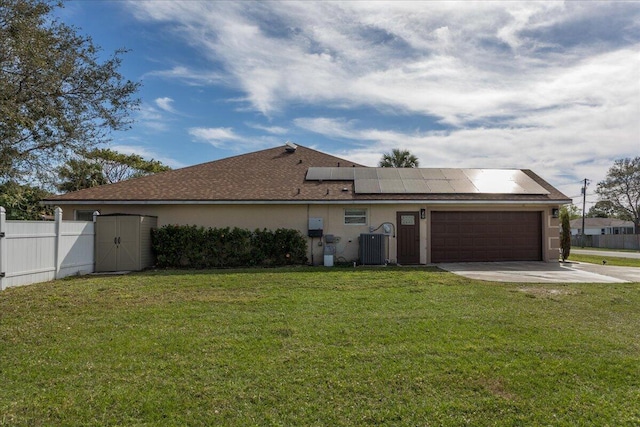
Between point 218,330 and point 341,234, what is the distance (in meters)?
9.15

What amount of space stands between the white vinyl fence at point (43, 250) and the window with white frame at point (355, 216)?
8.25 m

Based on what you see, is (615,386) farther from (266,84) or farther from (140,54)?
(266,84)

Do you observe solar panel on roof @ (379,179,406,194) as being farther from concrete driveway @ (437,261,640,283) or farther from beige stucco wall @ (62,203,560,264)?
concrete driveway @ (437,261,640,283)

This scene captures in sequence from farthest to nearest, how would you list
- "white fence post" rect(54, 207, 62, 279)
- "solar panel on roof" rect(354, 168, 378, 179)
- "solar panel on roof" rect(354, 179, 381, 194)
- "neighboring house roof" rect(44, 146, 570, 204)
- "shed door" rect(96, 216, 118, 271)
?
"solar panel on roof" rect(354, 168, 378, 179)
"solar panel on roof" rect(354, 179, 381, 194)
"neighboring house roof" rect(44, 146, 570, 204)
"shed door" rect(96, 216, 118, 271)
"white fence post" rect(54, 207, 62, 279)

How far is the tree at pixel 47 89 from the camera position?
25.3 feet

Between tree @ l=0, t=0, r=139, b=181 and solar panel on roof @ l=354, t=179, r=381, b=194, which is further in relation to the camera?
solar panel on roof @ l=354, t=179, r=381, b=194

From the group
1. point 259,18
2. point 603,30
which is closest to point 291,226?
point 259,18

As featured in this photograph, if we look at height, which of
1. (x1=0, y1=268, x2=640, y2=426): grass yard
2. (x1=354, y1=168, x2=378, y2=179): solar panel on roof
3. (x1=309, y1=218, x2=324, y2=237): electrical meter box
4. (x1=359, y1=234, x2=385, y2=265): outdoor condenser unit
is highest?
(x1=354, y1=168, x2=378, y2=179): solar panel on roof

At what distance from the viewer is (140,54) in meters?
10.7

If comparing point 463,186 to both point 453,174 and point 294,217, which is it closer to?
point 453,174

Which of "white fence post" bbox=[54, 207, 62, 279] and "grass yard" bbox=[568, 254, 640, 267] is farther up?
"white fence post" bbox=[54, 207, 62, 279]

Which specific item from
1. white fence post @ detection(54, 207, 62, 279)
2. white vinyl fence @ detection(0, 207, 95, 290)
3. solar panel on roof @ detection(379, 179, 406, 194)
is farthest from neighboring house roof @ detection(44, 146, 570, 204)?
white fence post @ detection(54, 207, 62, 279)

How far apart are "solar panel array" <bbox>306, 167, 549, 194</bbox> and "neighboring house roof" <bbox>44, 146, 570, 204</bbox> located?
0.11 m

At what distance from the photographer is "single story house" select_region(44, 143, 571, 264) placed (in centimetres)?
1388
